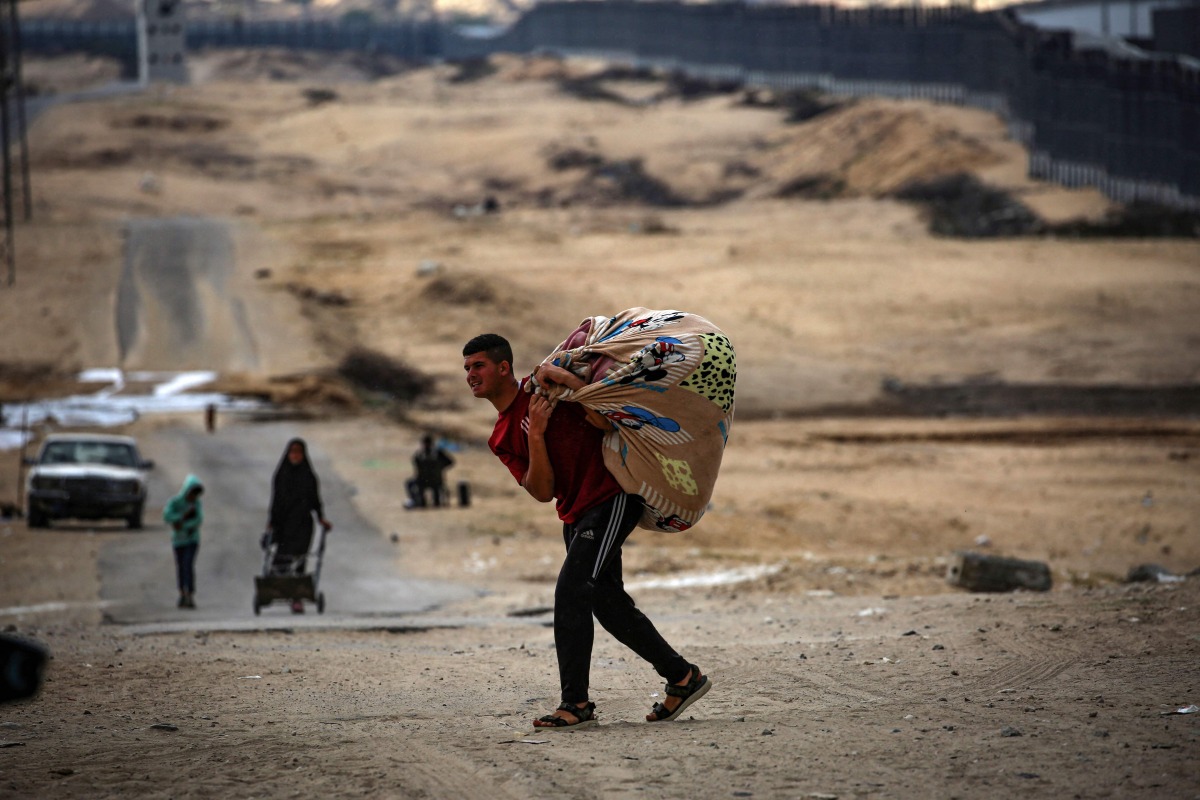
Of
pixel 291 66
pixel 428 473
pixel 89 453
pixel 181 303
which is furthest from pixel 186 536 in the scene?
pixel 291 66

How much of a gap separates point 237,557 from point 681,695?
13502 millimetres

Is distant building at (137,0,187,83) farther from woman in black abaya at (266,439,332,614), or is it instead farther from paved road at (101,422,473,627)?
woman in black abaya at (266,439,332,614)

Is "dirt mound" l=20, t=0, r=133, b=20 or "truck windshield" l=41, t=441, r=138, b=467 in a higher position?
"dirt mound" l=20, t=0, r=133, b=20

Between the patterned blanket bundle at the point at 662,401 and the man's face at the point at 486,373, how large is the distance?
264 mm

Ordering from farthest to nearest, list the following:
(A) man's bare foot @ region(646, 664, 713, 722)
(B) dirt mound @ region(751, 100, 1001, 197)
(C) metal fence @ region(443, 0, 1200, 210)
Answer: (B) dirt mound @ region(751, 100, 1001, 197)
(C) metal fence @ region(443, 0, 1200, 210)
(A) man's bare foot @ region(646, 664, 713, 722)

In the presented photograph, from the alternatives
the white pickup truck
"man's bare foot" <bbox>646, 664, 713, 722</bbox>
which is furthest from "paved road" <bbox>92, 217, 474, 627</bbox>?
"man's bare foot" <bbox>646, 664, 713, 722</bbox>

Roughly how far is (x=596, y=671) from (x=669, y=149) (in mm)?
70063

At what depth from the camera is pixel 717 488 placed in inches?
998

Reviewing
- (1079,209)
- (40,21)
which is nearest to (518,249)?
(1079,209)

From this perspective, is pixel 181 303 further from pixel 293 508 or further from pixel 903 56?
pixel 903 56

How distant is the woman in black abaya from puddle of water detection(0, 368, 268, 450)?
622 inches

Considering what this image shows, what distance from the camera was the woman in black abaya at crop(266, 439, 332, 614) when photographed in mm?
15789

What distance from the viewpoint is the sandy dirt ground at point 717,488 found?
6.90 m

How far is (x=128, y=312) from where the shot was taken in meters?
42.2
